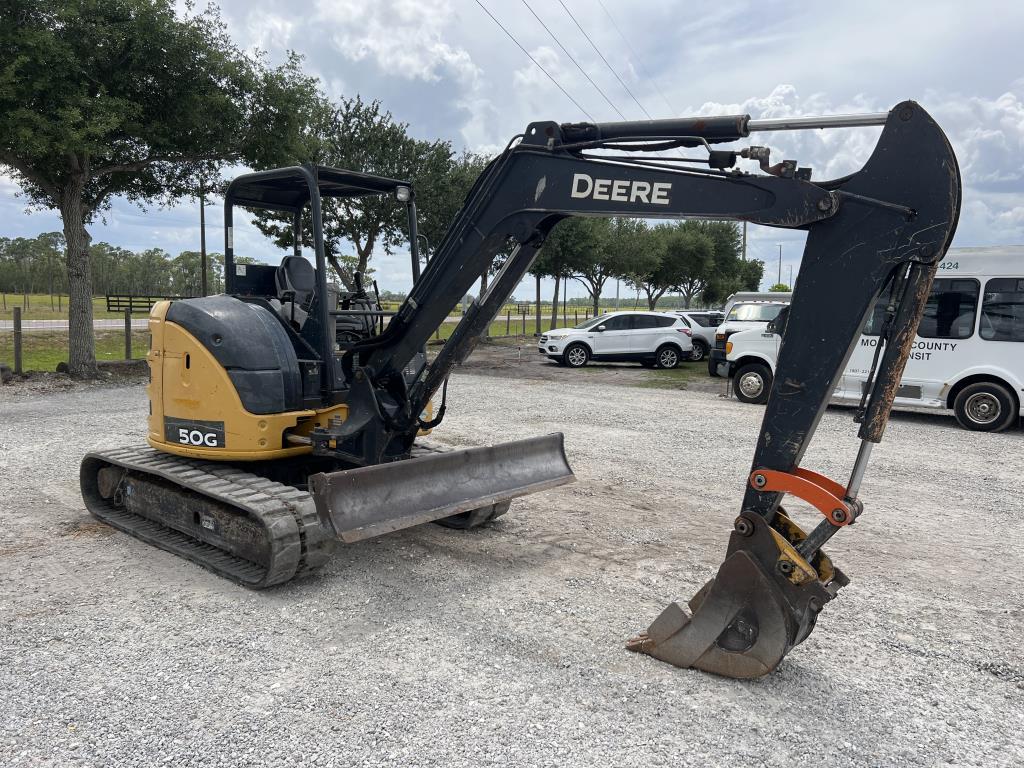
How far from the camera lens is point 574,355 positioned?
69.3 feet

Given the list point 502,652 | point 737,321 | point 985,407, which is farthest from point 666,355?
point 502,652

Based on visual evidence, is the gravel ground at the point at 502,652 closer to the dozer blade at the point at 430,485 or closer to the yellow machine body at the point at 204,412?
the dozer blade at the point at 430,485

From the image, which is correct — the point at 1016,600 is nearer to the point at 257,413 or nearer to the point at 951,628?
the point at 951,628

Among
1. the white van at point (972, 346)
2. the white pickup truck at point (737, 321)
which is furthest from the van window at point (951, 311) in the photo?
the white pickup truck at point (737, 321)

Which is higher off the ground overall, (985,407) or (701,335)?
(701,335)

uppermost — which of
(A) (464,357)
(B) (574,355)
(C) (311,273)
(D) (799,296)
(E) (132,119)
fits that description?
(E) (132,119)

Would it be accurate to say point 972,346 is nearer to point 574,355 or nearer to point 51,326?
point 574,355

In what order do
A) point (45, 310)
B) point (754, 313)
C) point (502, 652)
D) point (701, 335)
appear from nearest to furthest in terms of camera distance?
1. point (502, 652)
2. point (754, 313)
3. point (701, 335)
4. point (45, 310)

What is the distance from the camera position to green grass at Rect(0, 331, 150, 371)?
725 inches

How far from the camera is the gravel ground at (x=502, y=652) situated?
3124 millimetres

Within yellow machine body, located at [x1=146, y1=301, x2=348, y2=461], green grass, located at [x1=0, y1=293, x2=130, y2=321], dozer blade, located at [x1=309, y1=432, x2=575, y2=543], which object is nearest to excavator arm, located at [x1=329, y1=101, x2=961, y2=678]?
dozer blade, located at [x1=309, y1=432, x2=575, y2=543]

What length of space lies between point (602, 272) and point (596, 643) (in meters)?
33.6

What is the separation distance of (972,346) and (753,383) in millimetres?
3751

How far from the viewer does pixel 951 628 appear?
173 inches
